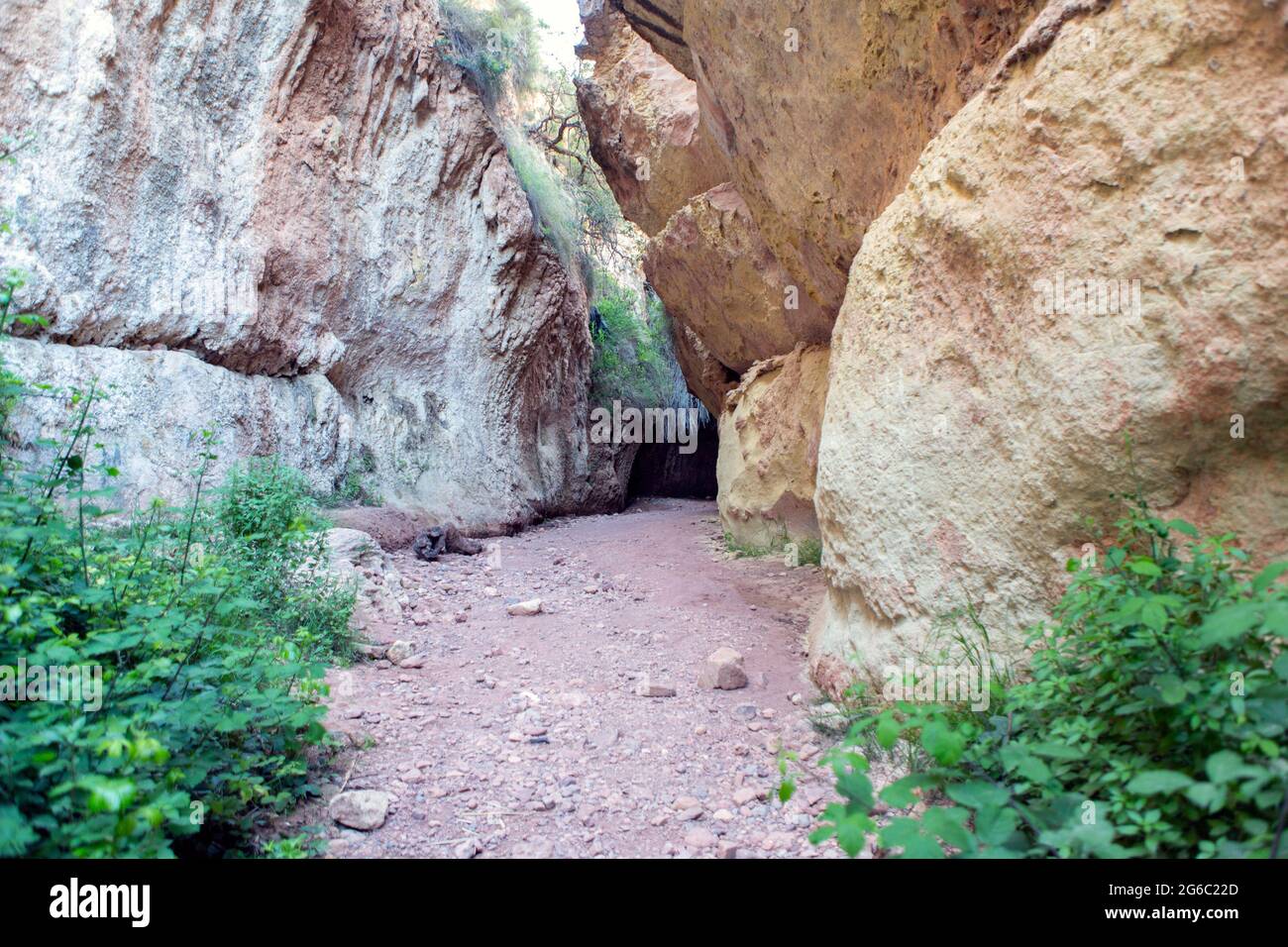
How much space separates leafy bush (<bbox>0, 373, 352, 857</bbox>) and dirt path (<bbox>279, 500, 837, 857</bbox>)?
Result: 0.31 meters

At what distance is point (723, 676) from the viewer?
402 cm

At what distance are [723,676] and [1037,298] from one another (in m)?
2.40

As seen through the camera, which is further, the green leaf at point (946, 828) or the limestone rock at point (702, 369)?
the limestone rock at point (702, 369)

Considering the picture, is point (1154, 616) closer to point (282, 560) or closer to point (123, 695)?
point (123, 695)

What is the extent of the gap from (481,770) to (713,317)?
8.03 m

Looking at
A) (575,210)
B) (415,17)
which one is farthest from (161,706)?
(575,210)

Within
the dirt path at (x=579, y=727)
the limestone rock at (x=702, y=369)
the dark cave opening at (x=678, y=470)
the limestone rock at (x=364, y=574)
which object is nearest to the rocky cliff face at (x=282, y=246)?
the limestone rock at (x=364, y=574)

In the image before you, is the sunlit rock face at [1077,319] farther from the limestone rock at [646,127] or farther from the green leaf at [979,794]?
the limestone rock at [646,127]

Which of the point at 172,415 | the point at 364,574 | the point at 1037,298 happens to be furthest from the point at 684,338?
the point at 1037,298

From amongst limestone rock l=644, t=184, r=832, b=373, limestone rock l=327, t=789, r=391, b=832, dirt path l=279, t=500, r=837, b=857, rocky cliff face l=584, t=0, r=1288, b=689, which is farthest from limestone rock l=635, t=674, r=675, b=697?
limestone rock l=644, t=184, r=832, b=373

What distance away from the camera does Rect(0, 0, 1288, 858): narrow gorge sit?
2.43m

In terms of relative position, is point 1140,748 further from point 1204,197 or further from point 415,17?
point 415,17

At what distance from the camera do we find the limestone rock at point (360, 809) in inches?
98.7

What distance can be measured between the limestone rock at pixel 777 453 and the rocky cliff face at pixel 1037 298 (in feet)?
10.6
